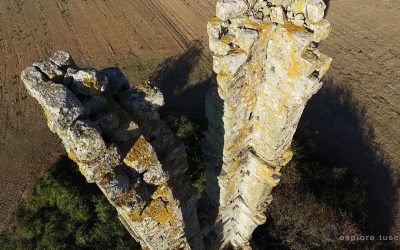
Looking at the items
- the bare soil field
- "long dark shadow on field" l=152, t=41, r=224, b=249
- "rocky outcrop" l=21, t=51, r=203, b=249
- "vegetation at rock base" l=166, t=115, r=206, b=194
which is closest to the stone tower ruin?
"rocky outcrop" l=21, t=51, r=203, b=249

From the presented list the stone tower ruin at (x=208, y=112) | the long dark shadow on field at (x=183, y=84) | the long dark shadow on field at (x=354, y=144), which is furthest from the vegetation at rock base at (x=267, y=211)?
the stone tower ruin at (x=208, y=112)

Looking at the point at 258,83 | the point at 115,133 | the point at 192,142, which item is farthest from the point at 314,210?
the point at 115,133

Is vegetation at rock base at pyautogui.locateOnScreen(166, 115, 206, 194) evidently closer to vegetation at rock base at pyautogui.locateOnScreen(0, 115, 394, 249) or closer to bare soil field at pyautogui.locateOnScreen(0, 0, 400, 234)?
vegetation at rock base at pyautogui.locateOnScreen(0, 115, 394, 249)

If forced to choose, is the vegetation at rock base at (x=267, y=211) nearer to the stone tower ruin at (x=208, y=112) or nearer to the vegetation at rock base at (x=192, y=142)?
the vegetation at rock base at (x=192, y=142)

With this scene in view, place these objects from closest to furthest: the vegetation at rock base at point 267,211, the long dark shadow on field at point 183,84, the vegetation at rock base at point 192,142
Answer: the vegetation at rock base at point 267,211 → the vegetation at rock base at point 192,142 → the long dark shadow on field at point 183,84

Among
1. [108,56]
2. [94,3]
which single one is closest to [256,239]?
[108,56]

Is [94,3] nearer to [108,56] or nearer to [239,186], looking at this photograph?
[108,56]
